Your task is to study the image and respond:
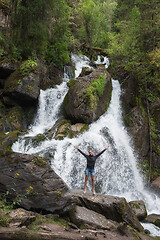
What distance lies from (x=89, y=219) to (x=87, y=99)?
8413mm

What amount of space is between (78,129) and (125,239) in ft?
24.4

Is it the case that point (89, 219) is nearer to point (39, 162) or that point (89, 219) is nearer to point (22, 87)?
point (39, 162)

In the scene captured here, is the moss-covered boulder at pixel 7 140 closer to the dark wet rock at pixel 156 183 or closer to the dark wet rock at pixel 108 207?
the dark wet rock at pixel 108 207

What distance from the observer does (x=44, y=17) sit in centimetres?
1491

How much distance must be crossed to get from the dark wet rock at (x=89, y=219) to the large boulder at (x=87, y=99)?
23.8 ft

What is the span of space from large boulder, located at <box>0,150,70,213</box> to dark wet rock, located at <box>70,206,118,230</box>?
0.39 meters

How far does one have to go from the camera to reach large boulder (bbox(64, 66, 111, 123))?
1305 cm

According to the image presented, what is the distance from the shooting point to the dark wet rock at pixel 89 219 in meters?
5.77

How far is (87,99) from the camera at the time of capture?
13125 mm

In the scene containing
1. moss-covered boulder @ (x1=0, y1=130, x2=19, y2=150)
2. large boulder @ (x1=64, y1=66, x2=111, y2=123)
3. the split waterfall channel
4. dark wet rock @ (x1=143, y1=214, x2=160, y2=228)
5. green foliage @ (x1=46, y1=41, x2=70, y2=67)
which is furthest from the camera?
green foliage @ (x1=46, y1=41, x2=70, y2=67)

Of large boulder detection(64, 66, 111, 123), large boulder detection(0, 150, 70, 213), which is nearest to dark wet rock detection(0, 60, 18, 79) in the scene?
large boulder detection(64, 66, 111, 123)

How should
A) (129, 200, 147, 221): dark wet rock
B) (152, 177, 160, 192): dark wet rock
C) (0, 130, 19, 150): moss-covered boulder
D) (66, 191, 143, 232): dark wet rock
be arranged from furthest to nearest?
1. (152, 177, 160, 192): dark wet rock
2. (0, 130, 19, 150): moss-covered boulder
3. (129, 200, 147, 221): dark wet rock
4. (66, 191, 143, 232): dark wet rock

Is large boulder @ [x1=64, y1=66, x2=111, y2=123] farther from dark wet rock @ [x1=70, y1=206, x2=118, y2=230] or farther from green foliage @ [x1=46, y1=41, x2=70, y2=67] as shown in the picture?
dark wet rock @ [x1=70, y1=206, x2=118, y2=230]

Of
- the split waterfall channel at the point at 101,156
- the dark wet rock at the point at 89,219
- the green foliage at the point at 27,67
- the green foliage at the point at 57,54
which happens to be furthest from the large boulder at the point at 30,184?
the green foliage at the point at 57,54
